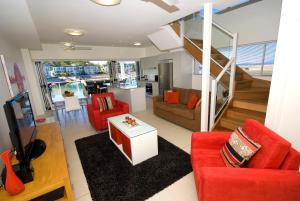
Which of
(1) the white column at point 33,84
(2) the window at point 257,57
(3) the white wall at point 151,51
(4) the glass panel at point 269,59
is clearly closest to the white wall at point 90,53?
(3) the white wall at point 151,51

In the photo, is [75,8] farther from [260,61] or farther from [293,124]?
[260,61]

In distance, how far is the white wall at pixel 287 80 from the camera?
1.53 metres

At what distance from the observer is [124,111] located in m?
3.97

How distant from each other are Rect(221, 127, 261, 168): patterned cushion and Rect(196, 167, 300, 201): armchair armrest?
0.81ft

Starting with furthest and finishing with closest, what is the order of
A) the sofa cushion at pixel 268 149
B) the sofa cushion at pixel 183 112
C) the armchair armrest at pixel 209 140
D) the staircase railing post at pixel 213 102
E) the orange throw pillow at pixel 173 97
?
the orange throw pillow at pixel 173 97
the sofa cushion at pixel 183 112
the staircase railing post at pixel 213 102
the armchair armrest at pixel 209 140
the sofa cushion at pixel 268 149

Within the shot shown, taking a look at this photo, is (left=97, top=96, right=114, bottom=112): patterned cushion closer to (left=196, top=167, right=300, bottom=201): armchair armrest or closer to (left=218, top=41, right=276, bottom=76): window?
(left=196, top=167, right=300, bottom=201): armchair armrest

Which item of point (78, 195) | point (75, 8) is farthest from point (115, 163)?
point (75, 8)

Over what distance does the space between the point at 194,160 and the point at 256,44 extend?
13.2 ft

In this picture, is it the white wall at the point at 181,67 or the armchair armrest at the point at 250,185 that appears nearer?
the armchair armrest at the point at 250,185

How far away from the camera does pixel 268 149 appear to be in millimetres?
1350

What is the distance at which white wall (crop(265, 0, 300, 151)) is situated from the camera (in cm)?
153

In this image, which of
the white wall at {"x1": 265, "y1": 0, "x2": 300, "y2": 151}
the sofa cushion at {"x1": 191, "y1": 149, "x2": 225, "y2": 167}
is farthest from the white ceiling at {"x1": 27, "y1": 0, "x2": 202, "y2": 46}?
the sofa cushion at {"x1": 191, "y1": 149, "x2": 225, "y2": 167}

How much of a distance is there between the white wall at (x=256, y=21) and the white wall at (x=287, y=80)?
2.73 meters

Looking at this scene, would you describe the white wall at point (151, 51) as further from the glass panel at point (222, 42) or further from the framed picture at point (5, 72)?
the framed picture at point (5, 72)
